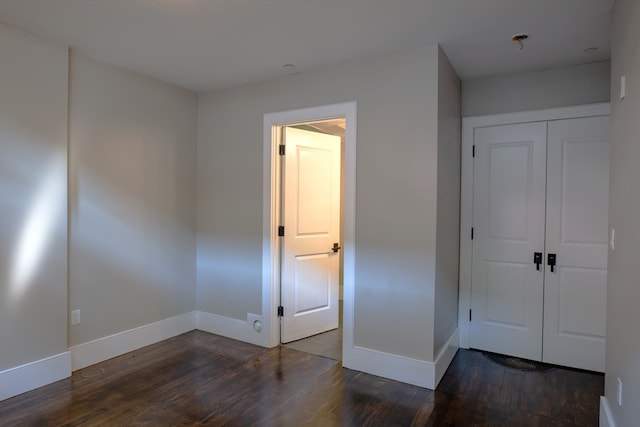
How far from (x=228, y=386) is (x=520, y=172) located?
9.88 ft

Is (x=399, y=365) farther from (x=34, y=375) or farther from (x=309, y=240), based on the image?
(x=34, y=375)

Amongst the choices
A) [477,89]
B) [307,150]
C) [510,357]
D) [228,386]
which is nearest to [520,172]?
[477,89]

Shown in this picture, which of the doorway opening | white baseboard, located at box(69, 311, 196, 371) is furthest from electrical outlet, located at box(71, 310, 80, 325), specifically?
the doorway opening

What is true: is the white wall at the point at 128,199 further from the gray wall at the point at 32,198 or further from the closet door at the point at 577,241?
the closet door at the point at 577,241

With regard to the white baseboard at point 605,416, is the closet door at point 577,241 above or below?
above

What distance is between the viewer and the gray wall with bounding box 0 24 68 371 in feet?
8.35

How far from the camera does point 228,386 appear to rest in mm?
2773

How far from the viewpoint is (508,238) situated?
11.2ft

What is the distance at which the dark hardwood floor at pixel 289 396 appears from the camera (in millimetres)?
2344

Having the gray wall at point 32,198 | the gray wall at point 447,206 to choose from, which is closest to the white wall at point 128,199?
the gray wall at point 32,198

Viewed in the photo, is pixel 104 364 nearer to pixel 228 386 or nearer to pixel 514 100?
pixel 228 386

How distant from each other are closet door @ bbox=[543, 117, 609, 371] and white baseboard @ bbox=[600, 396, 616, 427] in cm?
104

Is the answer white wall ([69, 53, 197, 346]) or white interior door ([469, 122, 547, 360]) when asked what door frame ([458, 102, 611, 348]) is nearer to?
white interior door ([469, 122, 547, 360])

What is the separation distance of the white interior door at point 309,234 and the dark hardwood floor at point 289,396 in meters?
0.62
